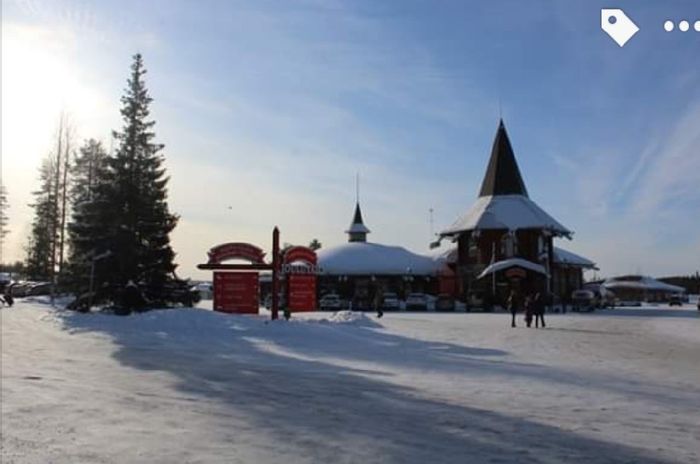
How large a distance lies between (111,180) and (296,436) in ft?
109

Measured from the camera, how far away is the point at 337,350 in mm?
20875

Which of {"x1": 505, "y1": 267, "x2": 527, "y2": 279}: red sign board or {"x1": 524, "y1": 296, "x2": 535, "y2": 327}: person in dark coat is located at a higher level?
{"x1": 505, "y1": 267, "x2": 527, "y2": 279}: red sign board

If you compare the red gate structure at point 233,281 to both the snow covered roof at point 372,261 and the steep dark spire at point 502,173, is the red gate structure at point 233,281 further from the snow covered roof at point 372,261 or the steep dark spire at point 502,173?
the steep dark spire at point 502,173

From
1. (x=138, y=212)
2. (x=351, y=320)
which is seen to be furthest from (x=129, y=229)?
(x=351, y=320)

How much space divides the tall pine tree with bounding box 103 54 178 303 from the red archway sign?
7037mm

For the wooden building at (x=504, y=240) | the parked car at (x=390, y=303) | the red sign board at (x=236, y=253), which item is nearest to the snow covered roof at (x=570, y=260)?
the wooden building at (x=504, y=240)

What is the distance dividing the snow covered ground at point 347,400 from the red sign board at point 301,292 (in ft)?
43.7

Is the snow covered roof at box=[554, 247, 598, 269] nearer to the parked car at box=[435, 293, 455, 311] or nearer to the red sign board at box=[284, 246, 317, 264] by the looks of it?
the parked car at box=[435, 293, 455, 311]

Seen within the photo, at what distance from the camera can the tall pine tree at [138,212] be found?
37969 millimetres

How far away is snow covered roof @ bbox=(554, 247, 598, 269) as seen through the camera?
217 feet

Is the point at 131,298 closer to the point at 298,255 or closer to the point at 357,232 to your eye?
the point at 298,255

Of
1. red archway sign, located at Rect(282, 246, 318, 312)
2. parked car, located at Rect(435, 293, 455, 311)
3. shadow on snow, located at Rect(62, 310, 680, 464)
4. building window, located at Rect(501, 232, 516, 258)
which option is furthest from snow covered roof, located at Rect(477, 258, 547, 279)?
shadow on snow, located at Rect(62, 310, 680, 464)

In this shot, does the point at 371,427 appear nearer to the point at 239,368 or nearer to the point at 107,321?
the point at 239,368

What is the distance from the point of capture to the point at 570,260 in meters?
68.2
